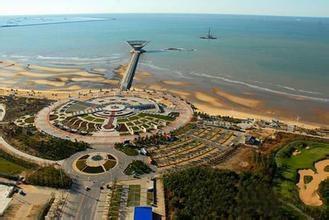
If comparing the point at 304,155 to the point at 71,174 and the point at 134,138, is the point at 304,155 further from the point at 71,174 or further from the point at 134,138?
the point at 71,174

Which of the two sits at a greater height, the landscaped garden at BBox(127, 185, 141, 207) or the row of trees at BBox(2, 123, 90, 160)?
the row of trees at BBox(2, 123, 90, 160)

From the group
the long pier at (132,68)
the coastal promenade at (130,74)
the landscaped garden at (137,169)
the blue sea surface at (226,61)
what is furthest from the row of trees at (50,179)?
the blue sea surface at (226,61)

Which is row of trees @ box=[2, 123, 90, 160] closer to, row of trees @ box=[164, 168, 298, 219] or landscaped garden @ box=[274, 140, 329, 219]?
row of trees @ box=[164, 168, 298, 219]

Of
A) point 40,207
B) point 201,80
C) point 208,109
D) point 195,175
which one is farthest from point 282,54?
point 40,207

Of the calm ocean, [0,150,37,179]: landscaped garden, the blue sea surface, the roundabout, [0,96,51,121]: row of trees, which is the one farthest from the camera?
the blue sea surface

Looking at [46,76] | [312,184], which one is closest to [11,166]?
[312,184]

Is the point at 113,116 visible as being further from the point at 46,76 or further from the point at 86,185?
the point at 46,76

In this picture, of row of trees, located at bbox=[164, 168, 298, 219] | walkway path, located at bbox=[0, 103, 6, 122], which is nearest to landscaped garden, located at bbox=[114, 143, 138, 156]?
row of trees, located at bbox=[164, 168, 298, 219]
